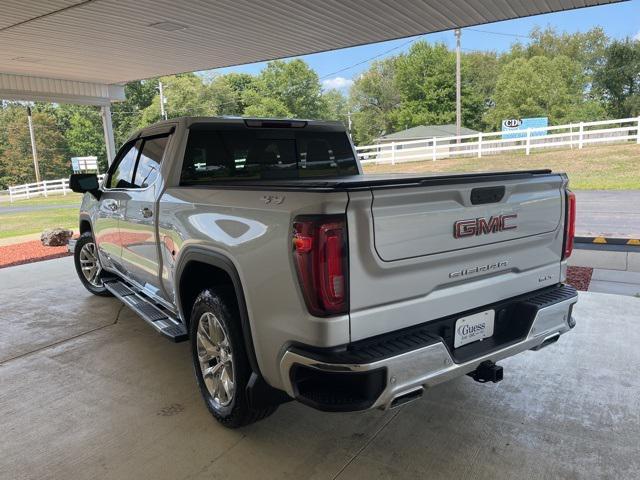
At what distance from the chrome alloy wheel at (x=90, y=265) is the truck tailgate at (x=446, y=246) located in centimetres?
474

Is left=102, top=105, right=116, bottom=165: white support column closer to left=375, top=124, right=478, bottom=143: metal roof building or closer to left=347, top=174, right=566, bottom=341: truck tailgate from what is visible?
left=347, top=174, right=566, bottom=341: truck tailgate

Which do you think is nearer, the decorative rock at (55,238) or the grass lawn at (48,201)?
the decorative rock at (55,238)

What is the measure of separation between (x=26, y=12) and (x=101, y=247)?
3993 millimetres

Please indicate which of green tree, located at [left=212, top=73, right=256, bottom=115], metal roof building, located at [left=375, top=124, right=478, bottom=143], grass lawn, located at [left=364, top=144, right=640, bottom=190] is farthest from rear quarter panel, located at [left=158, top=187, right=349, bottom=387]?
green tree, located at [left=212, top=73, right=256, bottom=115]

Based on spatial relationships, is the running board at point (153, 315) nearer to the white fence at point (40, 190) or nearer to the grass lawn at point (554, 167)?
the grass lawn at point (554, 167)

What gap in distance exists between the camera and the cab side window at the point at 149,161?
12.8 ft

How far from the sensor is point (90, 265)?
6211 mm

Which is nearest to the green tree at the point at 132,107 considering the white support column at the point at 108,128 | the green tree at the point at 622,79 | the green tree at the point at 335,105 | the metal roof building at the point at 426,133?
the green tree at the point at 335,105

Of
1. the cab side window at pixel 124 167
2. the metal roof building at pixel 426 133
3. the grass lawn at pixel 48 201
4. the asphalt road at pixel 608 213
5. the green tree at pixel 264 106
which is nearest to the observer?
the cab side window at pixel 124 167

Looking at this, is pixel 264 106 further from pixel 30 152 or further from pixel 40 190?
pixel 40 190

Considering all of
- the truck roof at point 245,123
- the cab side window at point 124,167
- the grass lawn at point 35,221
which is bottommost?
the grass lawn at point 35,221

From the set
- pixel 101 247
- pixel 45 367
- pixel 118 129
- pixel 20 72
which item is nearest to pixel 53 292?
pixel 101 247

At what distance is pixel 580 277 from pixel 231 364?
5215mm

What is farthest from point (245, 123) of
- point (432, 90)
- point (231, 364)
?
point (432, 90)
